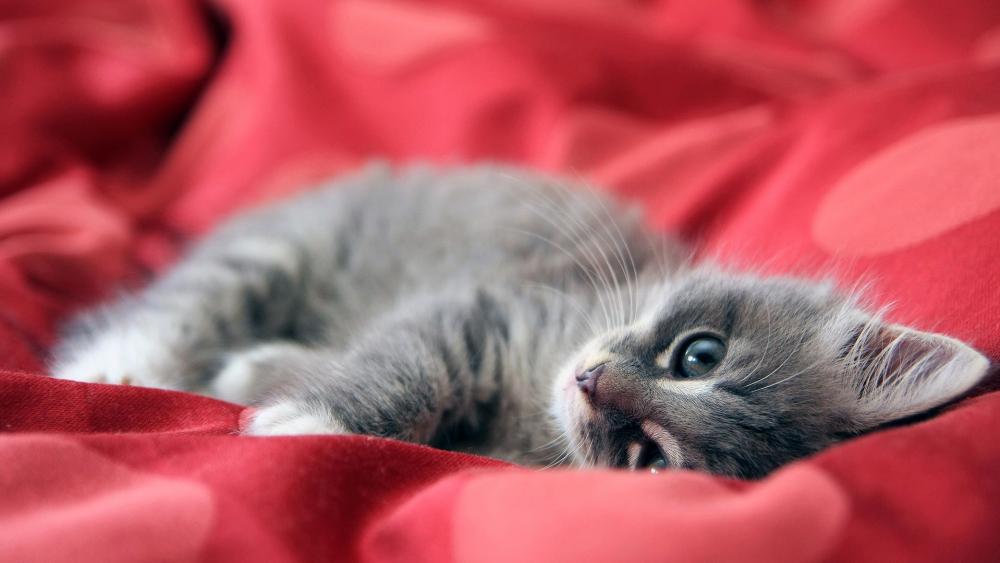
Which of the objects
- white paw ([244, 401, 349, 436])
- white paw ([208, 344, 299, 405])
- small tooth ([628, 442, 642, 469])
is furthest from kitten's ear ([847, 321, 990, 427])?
white paw ([208, 344, 299, 405])

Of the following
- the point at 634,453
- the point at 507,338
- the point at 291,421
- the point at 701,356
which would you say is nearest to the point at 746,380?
the point at 701,356

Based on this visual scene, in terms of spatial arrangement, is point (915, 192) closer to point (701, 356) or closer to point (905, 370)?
point (905, 370)

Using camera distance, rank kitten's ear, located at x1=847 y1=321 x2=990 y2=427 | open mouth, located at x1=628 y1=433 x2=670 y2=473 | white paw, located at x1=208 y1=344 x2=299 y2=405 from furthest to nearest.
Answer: white paw, located at x1=208 y1=344 x2=299 y2=405 < open mouth, located at x1=628 y1=433 x2=670 y2=473 < kitten's ear, located at x1=847 y1=321 x2=990 y2=427

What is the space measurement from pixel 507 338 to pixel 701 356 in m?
0.41

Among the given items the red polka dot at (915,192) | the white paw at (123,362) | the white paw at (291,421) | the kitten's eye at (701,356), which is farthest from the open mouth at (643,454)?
the white paw at (123,362)

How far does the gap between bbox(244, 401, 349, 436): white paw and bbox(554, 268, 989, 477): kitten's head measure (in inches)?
15.1

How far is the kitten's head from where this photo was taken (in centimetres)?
104

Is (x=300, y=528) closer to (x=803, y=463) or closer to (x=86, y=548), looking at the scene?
(x=86, y=548)

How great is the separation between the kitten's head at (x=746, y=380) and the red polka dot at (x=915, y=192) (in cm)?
19

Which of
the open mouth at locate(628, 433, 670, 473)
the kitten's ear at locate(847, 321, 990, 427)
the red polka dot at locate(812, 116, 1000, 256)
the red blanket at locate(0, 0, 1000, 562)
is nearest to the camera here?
the red blanket at locate(0, 0, 1000, 562)

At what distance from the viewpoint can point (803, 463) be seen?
2.62 feet

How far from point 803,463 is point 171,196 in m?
1.86

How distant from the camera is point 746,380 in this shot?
3.62ft

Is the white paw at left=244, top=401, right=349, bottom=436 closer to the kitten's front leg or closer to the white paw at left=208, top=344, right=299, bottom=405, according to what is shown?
the kitten's front leg
